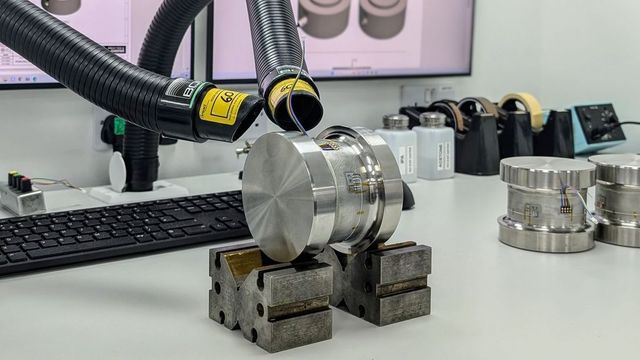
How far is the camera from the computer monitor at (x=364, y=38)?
163 centimetres

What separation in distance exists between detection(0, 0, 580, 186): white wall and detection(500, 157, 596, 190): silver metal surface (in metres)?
0.70

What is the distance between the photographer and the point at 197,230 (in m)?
1.14

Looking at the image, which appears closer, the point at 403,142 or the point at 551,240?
the point at 551,240

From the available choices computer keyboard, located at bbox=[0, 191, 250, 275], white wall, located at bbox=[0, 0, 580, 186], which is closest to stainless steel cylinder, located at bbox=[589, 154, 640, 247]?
computer keyboard, located at bbox=[0, 191, 250, 275]

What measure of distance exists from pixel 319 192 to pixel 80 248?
42 centimetres

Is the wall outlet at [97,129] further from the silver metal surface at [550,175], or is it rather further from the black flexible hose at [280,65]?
the silver metal surface at [550,175]

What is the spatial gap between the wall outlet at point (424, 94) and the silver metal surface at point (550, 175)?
2.61ft

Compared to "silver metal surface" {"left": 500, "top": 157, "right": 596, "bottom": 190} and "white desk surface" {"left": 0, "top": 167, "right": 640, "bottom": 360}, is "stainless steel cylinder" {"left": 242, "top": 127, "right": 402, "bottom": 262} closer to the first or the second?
"white desk surface" {"left": 0, "top": 167, "right": 640, "bottom": 360}

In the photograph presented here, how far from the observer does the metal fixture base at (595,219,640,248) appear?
3.83 feet

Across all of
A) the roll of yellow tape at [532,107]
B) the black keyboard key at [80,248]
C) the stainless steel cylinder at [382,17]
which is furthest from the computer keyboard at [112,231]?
the roll of yellow tape at [532,107]

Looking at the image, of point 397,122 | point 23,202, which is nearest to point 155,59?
point 23,202

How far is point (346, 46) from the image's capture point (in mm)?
1810

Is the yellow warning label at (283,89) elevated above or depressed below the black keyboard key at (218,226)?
above

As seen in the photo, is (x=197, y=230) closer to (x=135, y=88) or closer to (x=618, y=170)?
(x=135, y=88)
